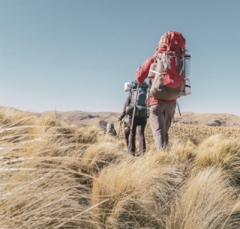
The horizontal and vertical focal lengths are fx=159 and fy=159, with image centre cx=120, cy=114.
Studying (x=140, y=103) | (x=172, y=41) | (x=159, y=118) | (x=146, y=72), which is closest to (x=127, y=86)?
(x=140, y=103)

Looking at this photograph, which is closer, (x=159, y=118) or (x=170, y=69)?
(x=170, y=69)

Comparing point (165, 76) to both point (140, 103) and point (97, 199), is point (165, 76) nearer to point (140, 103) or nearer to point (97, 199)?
point (140, 103)

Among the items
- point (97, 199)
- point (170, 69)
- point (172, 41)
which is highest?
point (172, 41)

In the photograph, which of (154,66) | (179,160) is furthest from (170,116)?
(154,66)

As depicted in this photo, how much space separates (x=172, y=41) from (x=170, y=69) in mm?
516

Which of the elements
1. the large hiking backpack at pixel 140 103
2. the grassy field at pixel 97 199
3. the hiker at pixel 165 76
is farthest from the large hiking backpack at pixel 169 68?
the grassy field at pixel 97 199

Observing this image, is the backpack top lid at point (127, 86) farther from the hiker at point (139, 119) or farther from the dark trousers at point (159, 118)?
the dark trousers at point (159, 118)

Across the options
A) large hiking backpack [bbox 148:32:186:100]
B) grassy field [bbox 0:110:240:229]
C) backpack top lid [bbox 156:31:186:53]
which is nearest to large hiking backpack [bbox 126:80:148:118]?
large hiking backpack [bbox 148:32:186:100]

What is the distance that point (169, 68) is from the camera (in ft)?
7.91

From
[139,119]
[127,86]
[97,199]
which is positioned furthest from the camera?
[127,86]

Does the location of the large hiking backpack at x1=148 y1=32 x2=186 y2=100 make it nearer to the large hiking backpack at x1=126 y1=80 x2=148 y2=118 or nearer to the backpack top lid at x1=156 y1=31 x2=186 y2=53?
the backpack top lid at x1=156 y1=31 x2=186 y2=53

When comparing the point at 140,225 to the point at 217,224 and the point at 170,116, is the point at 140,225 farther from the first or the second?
the point at 170,116

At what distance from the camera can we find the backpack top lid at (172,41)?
8.41 ft

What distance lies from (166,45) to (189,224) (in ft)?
8.00
